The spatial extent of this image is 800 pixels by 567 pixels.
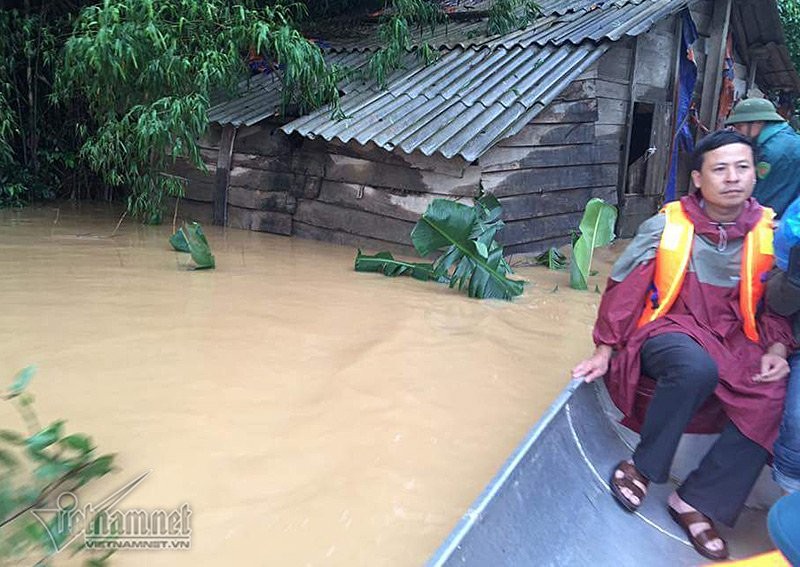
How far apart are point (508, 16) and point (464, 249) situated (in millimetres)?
4466

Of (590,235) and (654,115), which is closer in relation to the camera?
(590,235)

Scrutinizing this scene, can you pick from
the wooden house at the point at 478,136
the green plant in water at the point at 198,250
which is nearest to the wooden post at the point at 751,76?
the wooden house at the point at 478,136

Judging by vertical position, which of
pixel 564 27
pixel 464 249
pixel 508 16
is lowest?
pixel 464 249

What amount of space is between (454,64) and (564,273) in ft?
9.61

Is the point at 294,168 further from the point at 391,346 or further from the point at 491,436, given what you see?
the point at 491,436

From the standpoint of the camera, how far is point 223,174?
8.63 meters

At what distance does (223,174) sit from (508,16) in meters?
4.16

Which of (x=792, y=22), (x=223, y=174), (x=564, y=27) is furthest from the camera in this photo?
(x=792, y=22)

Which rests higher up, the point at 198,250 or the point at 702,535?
the point at 198,250

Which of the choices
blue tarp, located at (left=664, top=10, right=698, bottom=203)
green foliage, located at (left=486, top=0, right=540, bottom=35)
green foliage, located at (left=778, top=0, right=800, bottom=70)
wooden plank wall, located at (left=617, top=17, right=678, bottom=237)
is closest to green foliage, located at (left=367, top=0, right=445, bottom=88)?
green foliage, located at (left=486, top=0, right=540, bottom=35)

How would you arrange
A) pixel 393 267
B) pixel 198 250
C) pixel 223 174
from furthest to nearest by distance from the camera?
pixel 223 174, pixel 393 267, pixel 198 250

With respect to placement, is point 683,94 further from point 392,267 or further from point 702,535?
point 702,535

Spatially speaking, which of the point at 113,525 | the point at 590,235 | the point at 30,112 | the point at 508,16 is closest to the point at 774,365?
the point at 113,525

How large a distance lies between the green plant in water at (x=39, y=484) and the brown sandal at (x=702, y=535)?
6.29 ft
